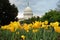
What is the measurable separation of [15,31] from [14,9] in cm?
3212

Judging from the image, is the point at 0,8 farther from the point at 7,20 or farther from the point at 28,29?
the point at 28,29

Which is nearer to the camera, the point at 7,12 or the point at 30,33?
the point at 30,33

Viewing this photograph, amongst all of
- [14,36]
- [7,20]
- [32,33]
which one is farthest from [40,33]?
[7,20]

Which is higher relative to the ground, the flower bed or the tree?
the tree

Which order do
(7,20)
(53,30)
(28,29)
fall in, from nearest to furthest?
(53,30), (28,29), (7,20)

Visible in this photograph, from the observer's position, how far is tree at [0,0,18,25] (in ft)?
120

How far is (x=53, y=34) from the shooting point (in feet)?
15.1

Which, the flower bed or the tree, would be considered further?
the tree

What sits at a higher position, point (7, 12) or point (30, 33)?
point (7, 12)

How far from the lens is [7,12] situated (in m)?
37.5

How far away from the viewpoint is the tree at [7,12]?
36.5 m

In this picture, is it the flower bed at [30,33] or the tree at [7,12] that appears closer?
the flower bed at [30,33]

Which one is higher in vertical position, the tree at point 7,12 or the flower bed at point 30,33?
the tree at point 7,12

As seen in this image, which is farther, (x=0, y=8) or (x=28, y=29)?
(x=0, y=8)
